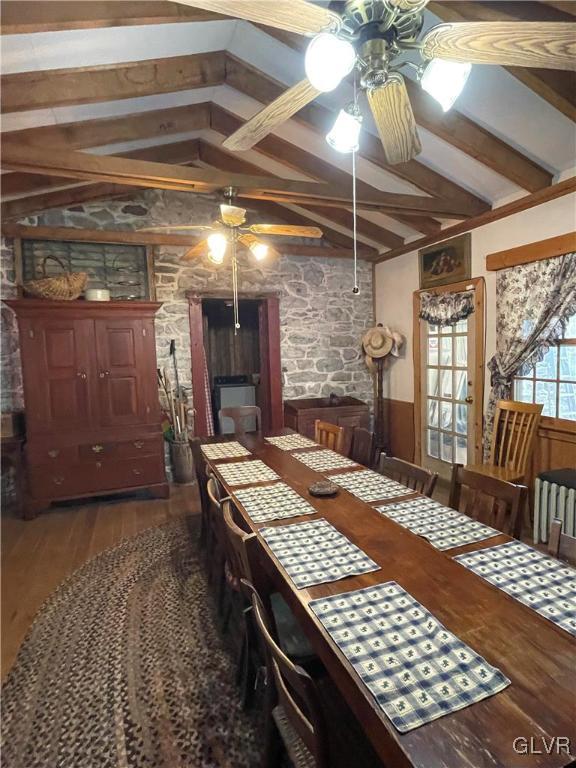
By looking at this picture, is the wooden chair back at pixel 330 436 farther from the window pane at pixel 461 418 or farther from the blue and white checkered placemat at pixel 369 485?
the window pane at pixel 461 418

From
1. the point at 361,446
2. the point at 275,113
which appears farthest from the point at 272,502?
the point at 275,113

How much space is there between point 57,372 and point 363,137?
3.24 meters

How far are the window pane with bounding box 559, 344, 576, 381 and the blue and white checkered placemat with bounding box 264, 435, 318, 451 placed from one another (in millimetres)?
1939

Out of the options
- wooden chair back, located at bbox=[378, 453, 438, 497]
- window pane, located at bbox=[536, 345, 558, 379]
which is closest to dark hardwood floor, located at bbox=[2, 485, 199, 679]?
wooden chair back, located at bbox=[378, 453, 438, 497]

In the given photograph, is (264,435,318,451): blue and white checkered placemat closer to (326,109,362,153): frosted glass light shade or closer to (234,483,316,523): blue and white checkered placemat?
(234,483,316,523): blue and white checkered placemat

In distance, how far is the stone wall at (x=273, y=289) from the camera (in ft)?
13.5

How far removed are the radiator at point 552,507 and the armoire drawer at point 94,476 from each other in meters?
3.23

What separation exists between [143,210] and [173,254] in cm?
54

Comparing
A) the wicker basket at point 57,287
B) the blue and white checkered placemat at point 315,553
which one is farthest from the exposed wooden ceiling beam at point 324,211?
the blue and white checkered placemat at point 315,553

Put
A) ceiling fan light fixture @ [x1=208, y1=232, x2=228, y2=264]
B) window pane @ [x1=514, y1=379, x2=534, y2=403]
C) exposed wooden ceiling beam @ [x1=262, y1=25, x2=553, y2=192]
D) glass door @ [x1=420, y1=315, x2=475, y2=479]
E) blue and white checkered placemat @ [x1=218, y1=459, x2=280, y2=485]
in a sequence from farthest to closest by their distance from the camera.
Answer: glass door @ [x1=420, y1=315, x2=475, y2=479] → window pane @ [x1=514, y1=379, x2=534, y2=403] → ceiling fan light fixture @ [x1=208, y1=232, x2=228, y2=264] → exposed wooden ceiling beam @ [x1=262, y1=25, x2=553, y2=192] → blue and white checkered placemat @ [x1=218, y1=459, x2=280, y2=485]

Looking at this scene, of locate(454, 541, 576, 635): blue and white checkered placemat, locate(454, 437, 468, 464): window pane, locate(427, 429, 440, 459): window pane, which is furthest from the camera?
locate(427, 429, 440, 459): window pane

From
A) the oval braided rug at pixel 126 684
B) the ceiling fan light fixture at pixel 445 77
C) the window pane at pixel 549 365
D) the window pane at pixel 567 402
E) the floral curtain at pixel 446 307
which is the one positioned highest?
the ceiling fan light fixture at pixel 445 77

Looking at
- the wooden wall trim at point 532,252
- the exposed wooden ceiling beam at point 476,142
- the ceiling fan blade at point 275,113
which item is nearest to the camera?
the ceiling fan blade at point 275,113

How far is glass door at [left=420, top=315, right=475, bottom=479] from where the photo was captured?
3900 millimetres
